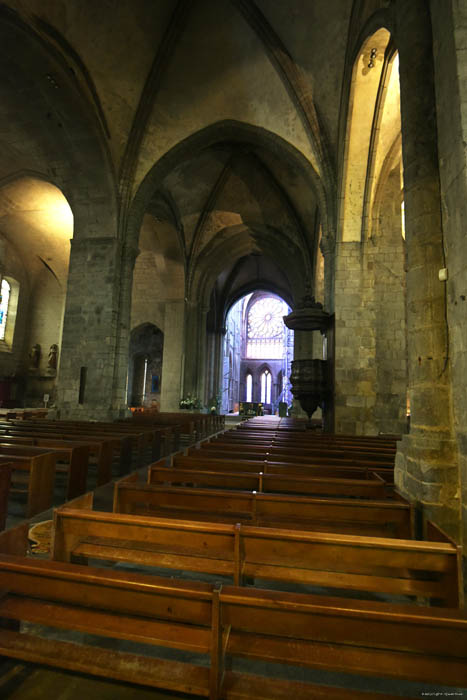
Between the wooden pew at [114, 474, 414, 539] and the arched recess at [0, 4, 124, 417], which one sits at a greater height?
the arched recess at [0, 4, 124, 417]

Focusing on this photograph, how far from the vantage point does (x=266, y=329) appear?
39.1m

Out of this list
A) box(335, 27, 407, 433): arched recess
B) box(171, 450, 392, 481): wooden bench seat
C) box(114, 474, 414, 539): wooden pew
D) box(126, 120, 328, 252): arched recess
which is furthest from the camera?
box(126, 120, 328, 252): arched recess

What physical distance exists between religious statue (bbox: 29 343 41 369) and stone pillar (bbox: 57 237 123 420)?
964 centimetres

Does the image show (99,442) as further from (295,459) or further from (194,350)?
(194,350)

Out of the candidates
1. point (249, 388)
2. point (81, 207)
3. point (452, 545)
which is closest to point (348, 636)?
point (452, 545)

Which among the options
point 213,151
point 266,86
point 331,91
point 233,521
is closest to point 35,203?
point 213,151

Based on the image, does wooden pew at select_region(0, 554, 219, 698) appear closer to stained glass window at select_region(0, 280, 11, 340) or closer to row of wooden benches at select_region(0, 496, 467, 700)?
row of wooden benches at select_region(0, 496, 467, 700)

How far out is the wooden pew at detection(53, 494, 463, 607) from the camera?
1621 mm

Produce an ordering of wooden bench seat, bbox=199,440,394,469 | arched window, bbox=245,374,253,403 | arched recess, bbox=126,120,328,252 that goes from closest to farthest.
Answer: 1. wooden bench seat, bbox=199,440,394,469
2. arched recess, bbox=126,120,328,252
3. arched window, bbox=245,374,253,403

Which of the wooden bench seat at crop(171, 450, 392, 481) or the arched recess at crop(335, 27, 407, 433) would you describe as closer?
the wooden bench seat at crop(171, 450, 392, 481)

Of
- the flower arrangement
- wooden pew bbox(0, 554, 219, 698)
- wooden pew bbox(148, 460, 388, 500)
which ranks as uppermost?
the flower arrangement

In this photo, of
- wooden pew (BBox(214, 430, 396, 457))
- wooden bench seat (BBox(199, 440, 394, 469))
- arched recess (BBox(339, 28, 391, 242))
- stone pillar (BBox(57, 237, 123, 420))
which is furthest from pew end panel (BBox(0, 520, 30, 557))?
arched recess (BBox(339, 28, 391, 242))

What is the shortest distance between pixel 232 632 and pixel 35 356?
19.6 metres

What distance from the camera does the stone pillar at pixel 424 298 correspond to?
113 inches
